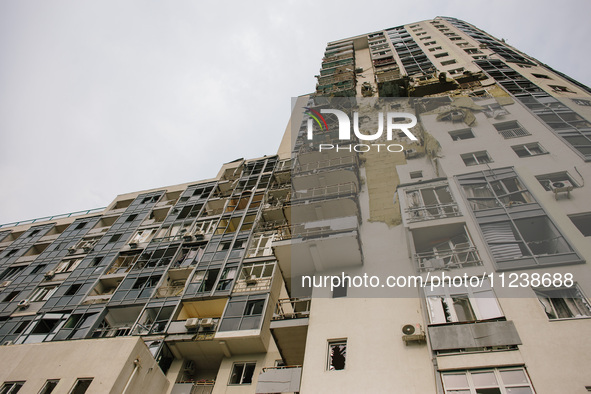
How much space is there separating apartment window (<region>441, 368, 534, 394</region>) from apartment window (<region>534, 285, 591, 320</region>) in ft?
9.17

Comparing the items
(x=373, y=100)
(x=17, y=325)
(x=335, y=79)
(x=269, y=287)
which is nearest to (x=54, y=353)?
(x=269, y=287)

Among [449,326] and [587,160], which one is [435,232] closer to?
[449,326]

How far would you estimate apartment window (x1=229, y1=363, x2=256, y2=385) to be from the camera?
1806 cm

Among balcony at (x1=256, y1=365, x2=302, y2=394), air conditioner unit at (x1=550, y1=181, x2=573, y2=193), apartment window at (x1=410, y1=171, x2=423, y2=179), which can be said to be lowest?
balcony at (x1=256, y1=365, x2=302, y2=394)

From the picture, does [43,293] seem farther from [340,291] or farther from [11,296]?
[340,291]

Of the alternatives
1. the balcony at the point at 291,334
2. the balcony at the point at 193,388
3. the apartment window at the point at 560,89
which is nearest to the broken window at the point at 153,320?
the balcony at the point at 193,388

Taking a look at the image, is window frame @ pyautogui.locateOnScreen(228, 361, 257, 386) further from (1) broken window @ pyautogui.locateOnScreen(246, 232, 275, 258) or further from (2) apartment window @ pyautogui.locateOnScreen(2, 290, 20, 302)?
(2) apartment window @ pyautogui.locateOnScreen(2, 290, 20, 302)

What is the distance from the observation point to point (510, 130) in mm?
21953

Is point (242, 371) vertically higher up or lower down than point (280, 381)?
higher up

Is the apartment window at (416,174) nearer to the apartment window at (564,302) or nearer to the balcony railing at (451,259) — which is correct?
the balcony railing at (451,259)

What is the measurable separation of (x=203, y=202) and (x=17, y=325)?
15998mm

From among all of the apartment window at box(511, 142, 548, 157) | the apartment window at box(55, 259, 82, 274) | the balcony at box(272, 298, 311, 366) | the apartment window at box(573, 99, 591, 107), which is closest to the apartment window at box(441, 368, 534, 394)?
the balcony at box(272, 298, 311, 366)

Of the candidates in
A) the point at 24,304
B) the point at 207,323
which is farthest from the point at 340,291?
the point at 24,304

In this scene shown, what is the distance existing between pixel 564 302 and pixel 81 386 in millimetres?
17224
